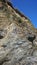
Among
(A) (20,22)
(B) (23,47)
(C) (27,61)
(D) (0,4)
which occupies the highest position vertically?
(D) (0,4)

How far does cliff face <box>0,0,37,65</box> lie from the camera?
14.9 metres

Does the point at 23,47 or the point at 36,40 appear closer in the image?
the point at 23,47

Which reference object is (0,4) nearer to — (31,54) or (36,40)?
(36,40)

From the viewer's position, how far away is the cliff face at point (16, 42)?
48.7 ft

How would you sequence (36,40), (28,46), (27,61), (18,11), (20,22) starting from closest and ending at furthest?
1. (27,61)
2. (28,46)
3. (36,40)
4. (20,22)
5. (18,11)

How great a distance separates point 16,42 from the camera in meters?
15.7

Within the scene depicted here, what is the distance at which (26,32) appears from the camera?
56.3 feet

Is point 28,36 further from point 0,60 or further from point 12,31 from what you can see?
point 0,60

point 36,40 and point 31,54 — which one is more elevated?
point 36,40

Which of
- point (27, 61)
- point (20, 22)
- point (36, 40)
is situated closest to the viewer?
point (27, 61)

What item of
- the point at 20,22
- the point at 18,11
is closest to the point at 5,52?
the point at 20,22

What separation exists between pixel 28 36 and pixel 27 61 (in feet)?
8.43

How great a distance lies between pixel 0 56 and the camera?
14914 mm

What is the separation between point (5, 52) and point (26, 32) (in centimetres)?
299
